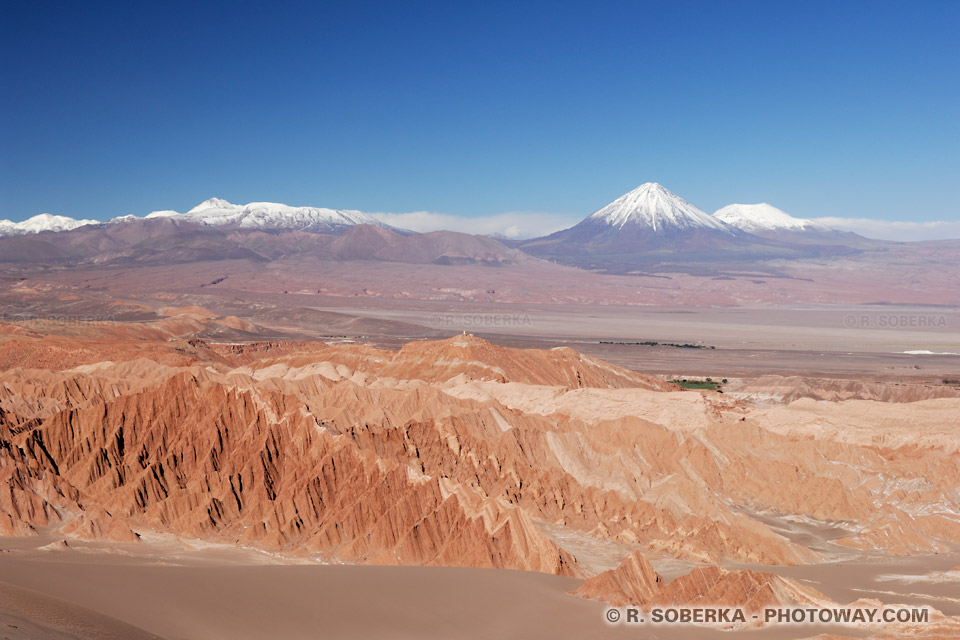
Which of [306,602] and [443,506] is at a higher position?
[443,506]

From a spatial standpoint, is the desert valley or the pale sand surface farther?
the desert valley

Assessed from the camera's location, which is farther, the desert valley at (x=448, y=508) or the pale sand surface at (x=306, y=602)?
the desert valley at (x=448, y=508)

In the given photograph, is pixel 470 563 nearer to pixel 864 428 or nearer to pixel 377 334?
pixel 864 428

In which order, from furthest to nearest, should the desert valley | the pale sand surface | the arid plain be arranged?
the arid plain
the desert valley
the pale sand surface

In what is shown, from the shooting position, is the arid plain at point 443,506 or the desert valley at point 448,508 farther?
the arid plain at point 443,506

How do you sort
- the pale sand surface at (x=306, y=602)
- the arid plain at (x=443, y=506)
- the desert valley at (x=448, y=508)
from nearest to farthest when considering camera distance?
the pale sand surface at (x=306, y=602) < the desert valley at (x=448, y=508) < the arid plain at (x=443, y=506)

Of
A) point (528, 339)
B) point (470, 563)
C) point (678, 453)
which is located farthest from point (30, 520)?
point (528, 339)

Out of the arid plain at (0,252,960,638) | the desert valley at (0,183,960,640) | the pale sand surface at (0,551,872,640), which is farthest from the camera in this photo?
the arid plain at (0,252,960,638)

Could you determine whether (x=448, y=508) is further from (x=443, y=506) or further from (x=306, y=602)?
(x=306, y=602)

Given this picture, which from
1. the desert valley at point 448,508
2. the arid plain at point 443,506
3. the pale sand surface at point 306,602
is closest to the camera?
the pale sand surface at point 306,602

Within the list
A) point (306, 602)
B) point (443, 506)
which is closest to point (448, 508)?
point (443, 506)

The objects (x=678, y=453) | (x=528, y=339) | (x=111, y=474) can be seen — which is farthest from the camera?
(x=528, y=339)
